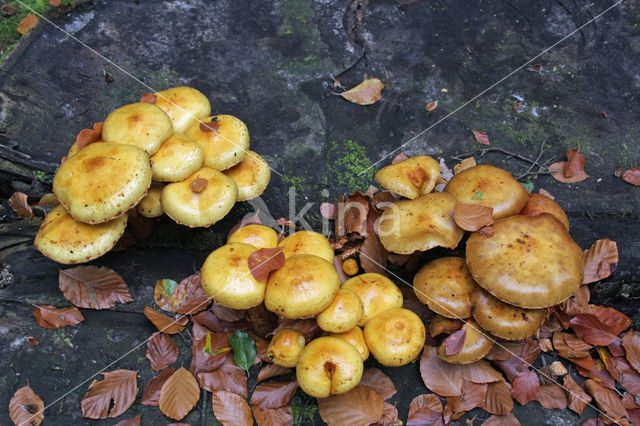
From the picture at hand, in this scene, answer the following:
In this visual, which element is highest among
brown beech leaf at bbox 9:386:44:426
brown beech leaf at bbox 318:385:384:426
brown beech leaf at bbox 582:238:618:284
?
brown beech leaf at bbox 582:238:618:284

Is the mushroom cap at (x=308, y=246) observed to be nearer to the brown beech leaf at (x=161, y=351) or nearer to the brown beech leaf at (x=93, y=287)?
the brown beech leaf at (x=161, y=351)

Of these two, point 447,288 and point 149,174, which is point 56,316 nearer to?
point 149,174

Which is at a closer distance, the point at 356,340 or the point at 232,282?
the point at 232,282

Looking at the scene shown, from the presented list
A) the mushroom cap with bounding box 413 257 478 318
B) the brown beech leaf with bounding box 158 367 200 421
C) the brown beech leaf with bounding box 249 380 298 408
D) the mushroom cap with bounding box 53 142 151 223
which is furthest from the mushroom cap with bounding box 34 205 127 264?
the mushroom cap with bounding box 413 257 478 318

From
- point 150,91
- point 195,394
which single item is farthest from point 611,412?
point 150,91

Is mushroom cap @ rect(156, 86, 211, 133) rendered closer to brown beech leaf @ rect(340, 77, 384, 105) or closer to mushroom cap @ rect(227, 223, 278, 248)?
mushroom cap @ rect(227, 223, 278, 248)

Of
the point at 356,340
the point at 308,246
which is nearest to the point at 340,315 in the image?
the point at 356,340
